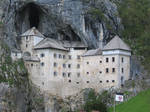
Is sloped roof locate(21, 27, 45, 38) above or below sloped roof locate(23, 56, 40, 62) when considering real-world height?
above

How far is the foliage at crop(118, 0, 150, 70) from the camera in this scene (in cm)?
9331

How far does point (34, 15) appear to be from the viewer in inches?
3853

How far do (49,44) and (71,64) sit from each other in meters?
8.67

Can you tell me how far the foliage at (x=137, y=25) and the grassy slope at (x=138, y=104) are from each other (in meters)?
12.6

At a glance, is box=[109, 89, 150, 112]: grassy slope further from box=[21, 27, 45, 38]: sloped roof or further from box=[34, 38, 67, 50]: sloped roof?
box=[21, 27, 45, 38]: sloped roof

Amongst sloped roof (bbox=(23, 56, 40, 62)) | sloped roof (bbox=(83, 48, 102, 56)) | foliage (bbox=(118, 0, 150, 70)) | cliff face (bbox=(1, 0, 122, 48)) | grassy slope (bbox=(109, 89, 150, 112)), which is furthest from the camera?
foliage (bbox=(118, 0, 150, 70))

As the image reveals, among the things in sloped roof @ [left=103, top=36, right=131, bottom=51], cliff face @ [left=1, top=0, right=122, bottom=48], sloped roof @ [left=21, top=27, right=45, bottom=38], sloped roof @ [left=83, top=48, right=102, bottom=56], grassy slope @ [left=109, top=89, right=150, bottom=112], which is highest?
cliff face @ [left=1, top=0, right=122, bottom=48]

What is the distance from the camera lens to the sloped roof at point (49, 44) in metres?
Answer: 86.5

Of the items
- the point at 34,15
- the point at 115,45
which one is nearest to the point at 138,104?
the point at 115,45

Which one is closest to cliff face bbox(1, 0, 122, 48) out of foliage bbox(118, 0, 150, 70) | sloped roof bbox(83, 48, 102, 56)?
sloped roof bbox(83, 48, 102, 56)

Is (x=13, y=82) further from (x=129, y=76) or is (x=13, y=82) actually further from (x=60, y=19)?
(x=129, y=76)

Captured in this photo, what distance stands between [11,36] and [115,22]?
3112 cm

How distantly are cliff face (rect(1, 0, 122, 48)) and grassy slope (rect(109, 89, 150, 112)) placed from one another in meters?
21.0

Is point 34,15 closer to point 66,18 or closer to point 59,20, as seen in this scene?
point 59,20
